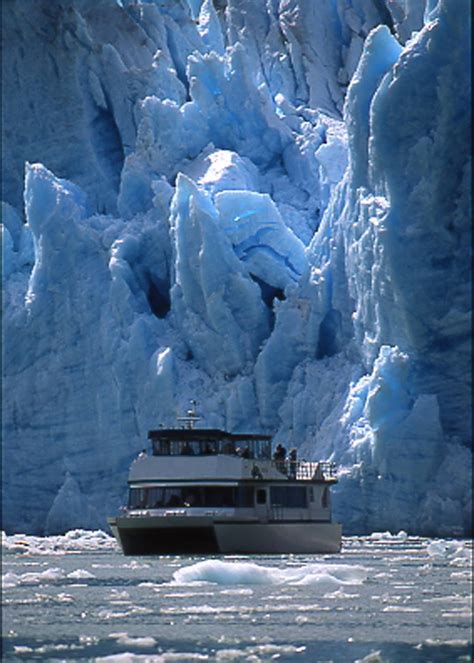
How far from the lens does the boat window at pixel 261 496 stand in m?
32.6

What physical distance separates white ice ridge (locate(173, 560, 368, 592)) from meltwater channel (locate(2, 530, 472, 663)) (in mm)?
19

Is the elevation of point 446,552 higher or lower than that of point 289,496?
lower

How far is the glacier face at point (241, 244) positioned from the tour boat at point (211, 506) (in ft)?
16.4

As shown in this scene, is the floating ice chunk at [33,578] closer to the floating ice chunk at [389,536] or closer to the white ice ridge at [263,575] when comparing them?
the white ice ridge at [263,575]

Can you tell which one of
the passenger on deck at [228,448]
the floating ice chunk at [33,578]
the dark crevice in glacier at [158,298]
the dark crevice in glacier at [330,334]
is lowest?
the floating ice chunk at [33,578]

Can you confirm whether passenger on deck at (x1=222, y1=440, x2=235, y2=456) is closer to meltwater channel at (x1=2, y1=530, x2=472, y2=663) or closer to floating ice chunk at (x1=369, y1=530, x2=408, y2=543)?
meltwater channel at (x1=2, y1=530, x2=472, y2=663)

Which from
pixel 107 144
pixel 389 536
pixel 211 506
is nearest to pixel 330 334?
pixel 389 536

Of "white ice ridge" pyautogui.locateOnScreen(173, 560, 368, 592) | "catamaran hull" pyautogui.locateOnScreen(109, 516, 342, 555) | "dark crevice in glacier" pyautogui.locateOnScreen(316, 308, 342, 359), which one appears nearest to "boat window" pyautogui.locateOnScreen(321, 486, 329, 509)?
"catamaran hull" pyautogui.locateOnScreen(109, 516, 342, 555)

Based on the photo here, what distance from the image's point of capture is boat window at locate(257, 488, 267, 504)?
32578 mm

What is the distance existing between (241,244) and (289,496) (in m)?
12.0

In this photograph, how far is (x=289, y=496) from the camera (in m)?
33.2

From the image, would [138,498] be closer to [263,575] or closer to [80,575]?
[80,575]

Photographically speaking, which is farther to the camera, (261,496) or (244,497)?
(261,496)

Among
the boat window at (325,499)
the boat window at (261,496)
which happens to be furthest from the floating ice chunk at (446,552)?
the boat window at (261,496)
